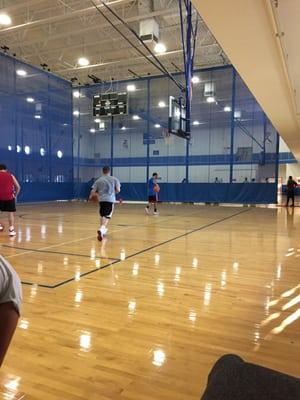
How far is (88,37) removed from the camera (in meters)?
15.4

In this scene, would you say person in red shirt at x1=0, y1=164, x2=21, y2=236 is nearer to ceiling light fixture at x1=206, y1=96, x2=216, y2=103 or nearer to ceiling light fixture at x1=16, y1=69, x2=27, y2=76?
ceiling light fixture at x1=16, y1=69, x2=27, y2=76

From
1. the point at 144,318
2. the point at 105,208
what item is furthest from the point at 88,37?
the point at 144,318

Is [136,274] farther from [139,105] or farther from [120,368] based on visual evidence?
[139,105]

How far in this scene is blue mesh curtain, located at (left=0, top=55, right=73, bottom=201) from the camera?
16.4 metres

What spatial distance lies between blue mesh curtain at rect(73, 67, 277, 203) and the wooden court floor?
41.5 ft

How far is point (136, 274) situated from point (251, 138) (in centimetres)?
1522

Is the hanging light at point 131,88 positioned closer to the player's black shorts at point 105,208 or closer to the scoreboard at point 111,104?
the scoreboard at point 111,104

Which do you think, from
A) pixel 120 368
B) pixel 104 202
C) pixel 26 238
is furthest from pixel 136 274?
pixel 26 238

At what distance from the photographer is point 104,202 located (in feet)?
23.4

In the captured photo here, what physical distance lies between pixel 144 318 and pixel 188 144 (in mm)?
16973

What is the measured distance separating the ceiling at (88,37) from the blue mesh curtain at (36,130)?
116 cm

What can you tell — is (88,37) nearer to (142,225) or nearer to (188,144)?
(188,144)

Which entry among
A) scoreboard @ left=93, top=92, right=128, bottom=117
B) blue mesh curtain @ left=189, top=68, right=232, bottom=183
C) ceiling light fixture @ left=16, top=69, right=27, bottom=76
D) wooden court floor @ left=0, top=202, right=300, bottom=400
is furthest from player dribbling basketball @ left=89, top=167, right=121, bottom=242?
ceiling light fixture @ left=16, top=69, right=27, bottom=76

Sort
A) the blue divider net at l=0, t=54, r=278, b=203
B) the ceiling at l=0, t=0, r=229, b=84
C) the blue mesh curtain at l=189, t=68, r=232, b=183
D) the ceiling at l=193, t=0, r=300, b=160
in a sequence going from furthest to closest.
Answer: the blue mesh curtain at l=189, t=68, r=232, b=183 < the blue divider net at l=0, t=54, r=278, b=203 < the ceiling at l=0, t=0, r=229, b=84 < the ceiling at l=193, t=0, r=300, b=160
